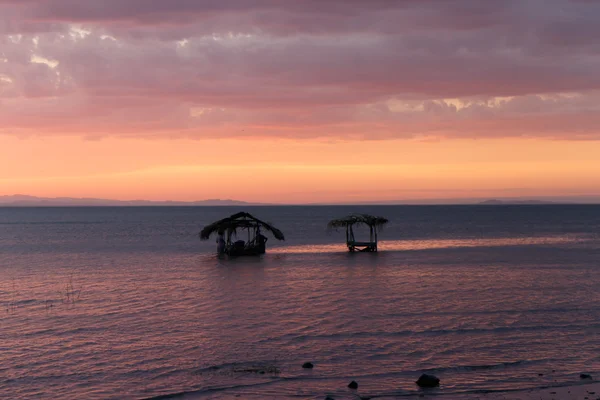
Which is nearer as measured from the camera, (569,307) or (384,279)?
(569,307)

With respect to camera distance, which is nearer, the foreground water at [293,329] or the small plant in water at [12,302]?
the foreground water at [293,329]

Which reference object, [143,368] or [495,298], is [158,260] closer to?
[495,298]

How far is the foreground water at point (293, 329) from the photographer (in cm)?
1727

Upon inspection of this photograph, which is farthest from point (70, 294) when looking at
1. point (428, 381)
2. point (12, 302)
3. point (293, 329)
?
point (428, 381)

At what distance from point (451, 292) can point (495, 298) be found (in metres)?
2.46

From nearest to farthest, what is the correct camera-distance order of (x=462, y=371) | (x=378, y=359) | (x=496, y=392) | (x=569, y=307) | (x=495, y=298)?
(x=496, y=392)
(x=462, y=371)
(x=378, y=359)
(x=569, y=307)
(x=495, y=298)

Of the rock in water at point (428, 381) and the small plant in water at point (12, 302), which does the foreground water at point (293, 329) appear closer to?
the small plant in water at point (12, 302)

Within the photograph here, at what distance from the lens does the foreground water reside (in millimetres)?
17266

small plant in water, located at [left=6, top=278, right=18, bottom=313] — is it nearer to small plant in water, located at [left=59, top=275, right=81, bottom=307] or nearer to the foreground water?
the foreground water

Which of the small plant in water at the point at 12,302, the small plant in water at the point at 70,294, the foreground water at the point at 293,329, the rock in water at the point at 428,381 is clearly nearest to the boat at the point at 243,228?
the foreground water at the point at 293,329

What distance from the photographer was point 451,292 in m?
31.7

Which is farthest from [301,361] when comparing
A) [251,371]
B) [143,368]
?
[143,368]

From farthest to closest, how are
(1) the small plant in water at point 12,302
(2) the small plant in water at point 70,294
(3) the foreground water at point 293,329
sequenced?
1. (2) the small plant in water at point 70,294
2. (1) the small plant in water at point 12,302
3. (3) the foreground water at point 293,329

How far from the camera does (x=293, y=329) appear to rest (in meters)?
23.2
